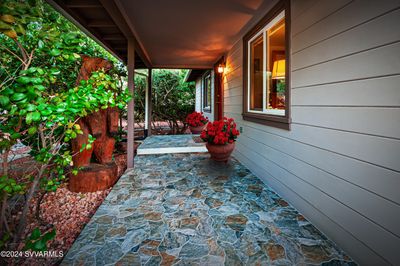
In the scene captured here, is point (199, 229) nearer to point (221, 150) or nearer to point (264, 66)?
point (221, 150)

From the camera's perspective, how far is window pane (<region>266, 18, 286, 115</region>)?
2892 mm

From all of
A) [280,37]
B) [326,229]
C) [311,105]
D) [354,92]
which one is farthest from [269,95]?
[326,229]

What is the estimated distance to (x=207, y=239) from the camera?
74.6 inches

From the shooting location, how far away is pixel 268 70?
332 cm

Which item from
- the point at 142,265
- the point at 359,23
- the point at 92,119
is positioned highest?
the point at 359,23

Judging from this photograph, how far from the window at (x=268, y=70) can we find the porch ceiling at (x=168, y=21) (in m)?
0.22

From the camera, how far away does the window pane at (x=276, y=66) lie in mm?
2892

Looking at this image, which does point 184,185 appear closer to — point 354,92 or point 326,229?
point 326,229

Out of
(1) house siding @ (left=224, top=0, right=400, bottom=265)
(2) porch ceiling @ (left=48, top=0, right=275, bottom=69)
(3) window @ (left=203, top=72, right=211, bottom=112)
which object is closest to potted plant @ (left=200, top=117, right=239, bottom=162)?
(1) house siding @ (left=224, top=0, right=400, bottom=265)

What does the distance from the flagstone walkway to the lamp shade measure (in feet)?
5.19

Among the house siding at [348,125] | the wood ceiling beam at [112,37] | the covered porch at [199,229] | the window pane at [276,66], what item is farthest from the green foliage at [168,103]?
the house siding at [348,125]

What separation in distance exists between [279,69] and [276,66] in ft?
0.39

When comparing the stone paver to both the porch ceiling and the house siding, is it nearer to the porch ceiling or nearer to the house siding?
the porch ceiling

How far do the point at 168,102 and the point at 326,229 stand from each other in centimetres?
921
